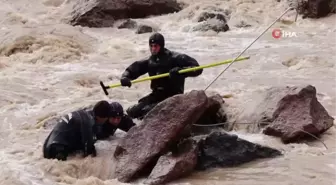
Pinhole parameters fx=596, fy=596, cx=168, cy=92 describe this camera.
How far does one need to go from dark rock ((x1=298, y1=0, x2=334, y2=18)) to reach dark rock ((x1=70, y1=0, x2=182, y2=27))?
3.89m

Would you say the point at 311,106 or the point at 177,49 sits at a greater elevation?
the point at 311,106

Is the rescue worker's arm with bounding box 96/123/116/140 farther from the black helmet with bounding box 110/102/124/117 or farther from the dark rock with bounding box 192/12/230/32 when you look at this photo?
the dark rock with bounding box 192/12/230/32

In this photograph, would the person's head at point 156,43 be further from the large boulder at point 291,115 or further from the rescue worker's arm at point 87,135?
the large boulder at point 291,115

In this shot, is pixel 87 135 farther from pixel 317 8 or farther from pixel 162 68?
pixel 317 8

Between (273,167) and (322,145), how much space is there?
2.72 feet

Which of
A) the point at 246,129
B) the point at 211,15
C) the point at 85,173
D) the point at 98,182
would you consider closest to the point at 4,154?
the point at 85,173

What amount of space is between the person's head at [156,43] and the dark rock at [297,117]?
4.66 ft

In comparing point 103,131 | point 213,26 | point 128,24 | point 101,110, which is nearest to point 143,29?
point 128,24

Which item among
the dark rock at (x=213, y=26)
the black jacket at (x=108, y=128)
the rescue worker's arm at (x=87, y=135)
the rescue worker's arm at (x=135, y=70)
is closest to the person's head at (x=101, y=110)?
the rescue worker's arm at (x=87, y=135)

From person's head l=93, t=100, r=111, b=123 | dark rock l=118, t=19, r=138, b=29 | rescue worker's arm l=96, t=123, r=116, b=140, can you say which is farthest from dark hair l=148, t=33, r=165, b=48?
dark rock l=118, t=19, r=138, b=29

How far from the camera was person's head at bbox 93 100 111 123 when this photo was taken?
6.06m

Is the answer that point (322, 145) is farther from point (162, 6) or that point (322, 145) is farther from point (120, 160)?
point (162, 6)

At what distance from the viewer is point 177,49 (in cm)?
1253

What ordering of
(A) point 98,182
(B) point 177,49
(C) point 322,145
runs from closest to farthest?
1. (A) point 98,182
2. (C) point 322,145
3. (B) point 177,49
